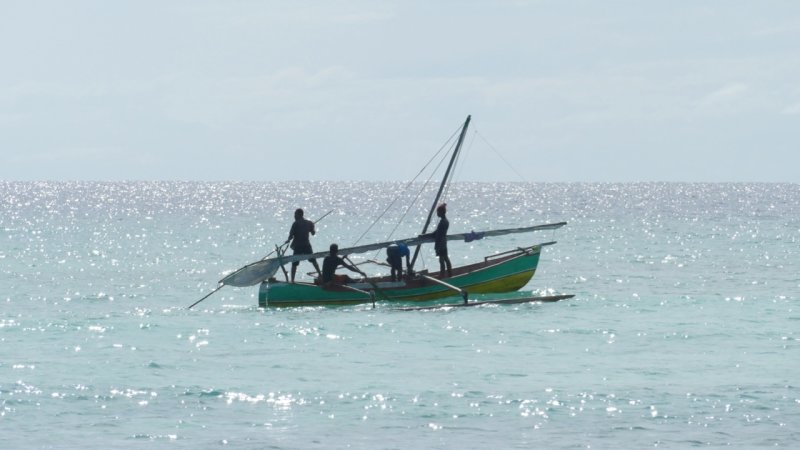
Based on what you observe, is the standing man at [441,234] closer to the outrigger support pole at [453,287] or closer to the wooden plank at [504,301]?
the outrigger support pole at [453,287]

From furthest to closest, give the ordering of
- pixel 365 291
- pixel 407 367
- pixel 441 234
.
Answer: pixel 365 291 → pixel 441 234 → pixel 407 367

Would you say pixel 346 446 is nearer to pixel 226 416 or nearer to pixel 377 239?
pixel 226 416

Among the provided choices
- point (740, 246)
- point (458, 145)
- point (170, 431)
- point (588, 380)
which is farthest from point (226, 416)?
point (740, 246)

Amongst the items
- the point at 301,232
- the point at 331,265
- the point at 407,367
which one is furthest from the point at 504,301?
the point at 407,367

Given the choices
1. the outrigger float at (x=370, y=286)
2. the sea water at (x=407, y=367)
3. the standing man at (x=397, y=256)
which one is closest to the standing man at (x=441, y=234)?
the outrigger float at (x=370, y=286)

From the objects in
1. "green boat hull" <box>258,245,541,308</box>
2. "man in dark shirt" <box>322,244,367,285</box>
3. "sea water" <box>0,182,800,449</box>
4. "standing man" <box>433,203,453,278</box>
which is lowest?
"sea water" <box>0,182,800,449</box>

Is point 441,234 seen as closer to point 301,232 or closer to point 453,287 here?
point 453,287

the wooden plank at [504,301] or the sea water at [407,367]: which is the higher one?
the wooden plank at [504,301]

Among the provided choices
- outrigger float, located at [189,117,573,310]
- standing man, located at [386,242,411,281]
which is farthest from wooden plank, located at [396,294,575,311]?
standing man, located at [386,242,411,281]

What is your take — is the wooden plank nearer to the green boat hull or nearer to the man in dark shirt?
the green boat hull

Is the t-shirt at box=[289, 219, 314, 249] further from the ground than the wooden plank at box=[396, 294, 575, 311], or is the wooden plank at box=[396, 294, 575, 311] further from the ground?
the t-shirt at box=[289, 219, 314, 249]

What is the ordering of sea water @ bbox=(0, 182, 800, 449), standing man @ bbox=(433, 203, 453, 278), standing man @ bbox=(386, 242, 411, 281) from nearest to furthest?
sea water @ bbox=(0, 182, 800, 449), standing man @ bbox=(433, 203, 453, 278), standing man @ bbox=(386, 242, 411, 281)

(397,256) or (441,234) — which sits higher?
(441,234)

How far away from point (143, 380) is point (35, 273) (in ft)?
88.3
